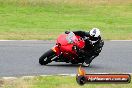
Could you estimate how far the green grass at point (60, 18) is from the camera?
2167 cm

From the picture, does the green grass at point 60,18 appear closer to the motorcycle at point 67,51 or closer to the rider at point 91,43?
the motorcycle at point 67,51

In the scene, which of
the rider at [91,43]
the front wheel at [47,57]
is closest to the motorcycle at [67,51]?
the front wheel at [47,57]

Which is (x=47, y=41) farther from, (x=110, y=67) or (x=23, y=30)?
(x=110, y=67)

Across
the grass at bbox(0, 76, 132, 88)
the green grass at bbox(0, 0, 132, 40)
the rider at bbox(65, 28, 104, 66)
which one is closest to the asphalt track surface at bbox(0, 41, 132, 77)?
the rider at bbox(65, 28, 104, 66)

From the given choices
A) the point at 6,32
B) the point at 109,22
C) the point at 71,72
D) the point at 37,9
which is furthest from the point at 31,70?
the point at 37,9

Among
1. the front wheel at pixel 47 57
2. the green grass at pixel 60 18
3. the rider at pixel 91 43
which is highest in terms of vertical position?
the rider at pixel 91 43

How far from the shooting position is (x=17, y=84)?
10.7 meters

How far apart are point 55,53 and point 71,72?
975mm

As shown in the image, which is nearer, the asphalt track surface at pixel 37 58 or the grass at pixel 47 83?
the grass at pixel 47 83

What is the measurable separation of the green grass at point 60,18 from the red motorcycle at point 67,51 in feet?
18.0

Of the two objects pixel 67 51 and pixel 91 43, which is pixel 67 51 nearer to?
pixel 67 51

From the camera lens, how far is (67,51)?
45.5ft

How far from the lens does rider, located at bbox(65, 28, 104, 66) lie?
1385 centimetres

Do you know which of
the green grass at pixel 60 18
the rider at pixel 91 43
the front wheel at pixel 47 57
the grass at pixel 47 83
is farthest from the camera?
the green grass at pixel 60 18
